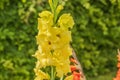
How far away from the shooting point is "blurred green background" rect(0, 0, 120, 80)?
23.7 feet

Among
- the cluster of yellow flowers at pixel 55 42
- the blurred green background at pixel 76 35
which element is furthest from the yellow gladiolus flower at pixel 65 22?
the blurred green background at pixel 76 35

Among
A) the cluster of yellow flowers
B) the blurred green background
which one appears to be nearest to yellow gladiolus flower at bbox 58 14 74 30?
the cluster of yellow flowers

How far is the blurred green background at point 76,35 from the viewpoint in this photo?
7.23 metres

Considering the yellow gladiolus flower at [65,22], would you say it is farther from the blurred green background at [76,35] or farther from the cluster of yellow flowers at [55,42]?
the blurred green background at [76,35]

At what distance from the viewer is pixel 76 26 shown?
25.8 feet

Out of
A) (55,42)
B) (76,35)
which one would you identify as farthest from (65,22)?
(76,35)

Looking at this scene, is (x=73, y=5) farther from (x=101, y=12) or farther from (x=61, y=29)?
(x=61, y=29)

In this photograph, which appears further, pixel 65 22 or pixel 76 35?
pixel 76 35

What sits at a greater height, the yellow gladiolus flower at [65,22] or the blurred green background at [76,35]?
the yellow gladiolus flower at [65,22]

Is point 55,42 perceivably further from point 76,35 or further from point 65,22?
point 76,35

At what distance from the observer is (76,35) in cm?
784

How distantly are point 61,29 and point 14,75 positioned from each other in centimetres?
512

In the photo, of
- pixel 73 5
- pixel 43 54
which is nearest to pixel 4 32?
pixel 73 5

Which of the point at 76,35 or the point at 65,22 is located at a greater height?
the point at 65,22
